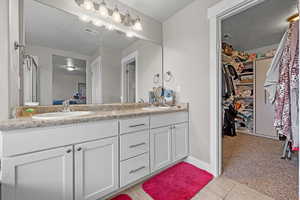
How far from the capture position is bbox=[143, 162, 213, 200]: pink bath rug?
4.52ft

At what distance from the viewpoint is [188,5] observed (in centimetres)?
202

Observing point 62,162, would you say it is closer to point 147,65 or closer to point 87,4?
point 87,4

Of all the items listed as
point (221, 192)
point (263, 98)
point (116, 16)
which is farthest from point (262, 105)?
point (116, 16)

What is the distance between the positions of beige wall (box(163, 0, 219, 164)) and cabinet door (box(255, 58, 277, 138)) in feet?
8.06

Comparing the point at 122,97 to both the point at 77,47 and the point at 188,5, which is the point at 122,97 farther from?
the point at 188,5

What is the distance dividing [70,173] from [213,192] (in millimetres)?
1376

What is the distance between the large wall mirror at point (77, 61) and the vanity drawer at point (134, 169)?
88 cm

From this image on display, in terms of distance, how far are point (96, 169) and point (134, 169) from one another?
41cm

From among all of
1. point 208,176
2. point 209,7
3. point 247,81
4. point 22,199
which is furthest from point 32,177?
point 247,81

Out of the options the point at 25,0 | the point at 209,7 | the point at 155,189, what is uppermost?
the point at 209,7

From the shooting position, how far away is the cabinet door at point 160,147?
160 centimetres

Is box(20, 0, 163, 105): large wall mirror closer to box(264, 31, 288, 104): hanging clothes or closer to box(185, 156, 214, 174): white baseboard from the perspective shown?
box(185, 156, 214, 174): white baseboard

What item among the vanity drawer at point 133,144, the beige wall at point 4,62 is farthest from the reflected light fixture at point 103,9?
the vanity drawer at point 133,144

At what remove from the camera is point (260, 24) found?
2.52 metres
